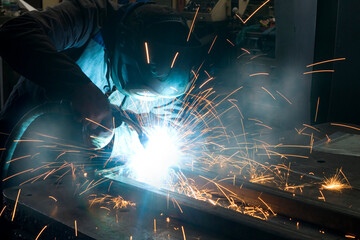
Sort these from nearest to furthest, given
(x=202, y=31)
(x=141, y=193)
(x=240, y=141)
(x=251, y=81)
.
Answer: (x=141, y=193) → (x=240, y=141) → (x=251, y=81) → (x=202, y=31)

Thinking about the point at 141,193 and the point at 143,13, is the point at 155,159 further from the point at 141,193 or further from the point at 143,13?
the point at 143,13

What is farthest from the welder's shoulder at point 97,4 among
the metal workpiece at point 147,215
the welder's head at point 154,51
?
the metal workpiece at point 147,215

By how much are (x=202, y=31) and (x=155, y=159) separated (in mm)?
3178

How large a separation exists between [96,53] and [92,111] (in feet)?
2.13

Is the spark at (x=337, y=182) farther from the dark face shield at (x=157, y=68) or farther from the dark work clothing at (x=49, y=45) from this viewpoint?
the dark work clothing at (x=49, y=45)

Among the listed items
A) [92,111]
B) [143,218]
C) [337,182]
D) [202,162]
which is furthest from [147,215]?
[337,182]

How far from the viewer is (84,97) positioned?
5.40ft

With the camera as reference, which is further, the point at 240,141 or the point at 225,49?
the point at 225,49

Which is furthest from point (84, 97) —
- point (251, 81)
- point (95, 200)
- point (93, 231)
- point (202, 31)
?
point (202, 31)

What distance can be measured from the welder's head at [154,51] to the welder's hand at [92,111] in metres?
0.26

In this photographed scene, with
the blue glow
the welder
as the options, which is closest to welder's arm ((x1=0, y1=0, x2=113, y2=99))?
the welder

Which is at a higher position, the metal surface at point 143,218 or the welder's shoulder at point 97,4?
the welder's shoulder at point 97,4

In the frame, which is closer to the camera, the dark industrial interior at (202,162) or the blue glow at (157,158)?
the dark industrial interior at (202,162)

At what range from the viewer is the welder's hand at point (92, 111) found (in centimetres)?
164
